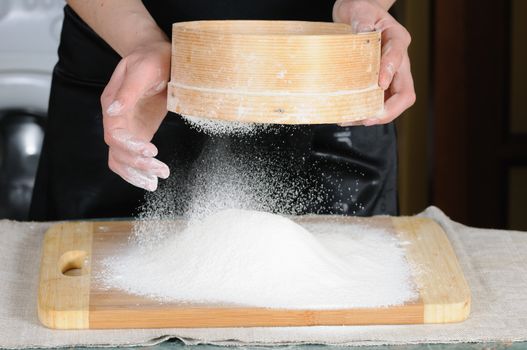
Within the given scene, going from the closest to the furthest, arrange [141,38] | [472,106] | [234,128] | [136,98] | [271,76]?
1. [271,76]
2. [136,98]
3. [141,38]
4. [234,128]
5. [472,106]

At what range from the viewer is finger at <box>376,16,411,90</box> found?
103 centimetres

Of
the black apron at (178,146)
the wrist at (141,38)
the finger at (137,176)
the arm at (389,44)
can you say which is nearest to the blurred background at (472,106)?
the black apron at (178,146)

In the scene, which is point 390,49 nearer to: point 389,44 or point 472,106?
point 389,44

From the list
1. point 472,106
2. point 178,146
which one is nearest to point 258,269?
point 178,146

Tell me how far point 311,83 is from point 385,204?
610 millimetres

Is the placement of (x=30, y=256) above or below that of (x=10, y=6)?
below

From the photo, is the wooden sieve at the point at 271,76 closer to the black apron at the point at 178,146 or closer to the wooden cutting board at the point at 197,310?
the wooden cutting board at the point at 197,310

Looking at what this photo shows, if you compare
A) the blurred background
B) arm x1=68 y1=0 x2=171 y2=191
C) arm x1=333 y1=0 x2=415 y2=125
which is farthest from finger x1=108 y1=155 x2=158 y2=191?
the blurred background

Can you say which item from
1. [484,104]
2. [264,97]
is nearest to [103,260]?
[264,97]

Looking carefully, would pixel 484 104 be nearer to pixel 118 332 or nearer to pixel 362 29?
pixel 362 29

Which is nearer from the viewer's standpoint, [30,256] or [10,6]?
[30,256]

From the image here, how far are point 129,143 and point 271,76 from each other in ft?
0.75

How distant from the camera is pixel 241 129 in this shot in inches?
53.9

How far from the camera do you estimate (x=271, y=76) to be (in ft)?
2.95
